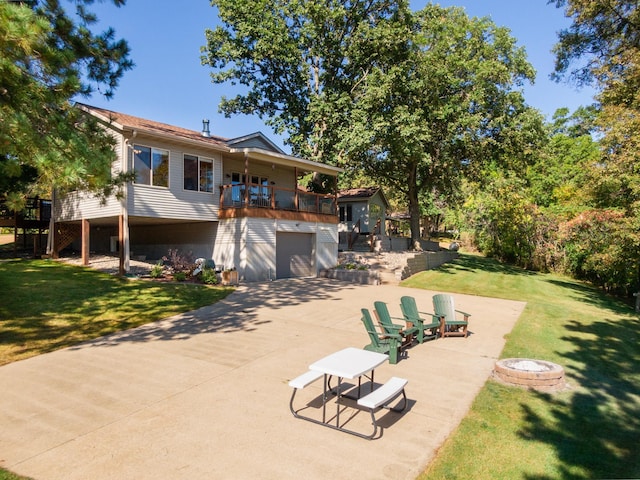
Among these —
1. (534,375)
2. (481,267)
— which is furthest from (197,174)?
(481,267)

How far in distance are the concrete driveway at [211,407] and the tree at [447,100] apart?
14.5 meters

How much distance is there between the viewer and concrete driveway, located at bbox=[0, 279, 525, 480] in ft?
13.4

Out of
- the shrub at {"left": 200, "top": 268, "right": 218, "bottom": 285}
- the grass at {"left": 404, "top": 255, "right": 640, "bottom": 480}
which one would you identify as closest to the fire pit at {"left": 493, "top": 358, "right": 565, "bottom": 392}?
the grass at {"left": 404, "top": 255, "right": 640, "bottom": 480}

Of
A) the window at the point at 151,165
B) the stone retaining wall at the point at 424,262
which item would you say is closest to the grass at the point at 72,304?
the window at the point at 151,165

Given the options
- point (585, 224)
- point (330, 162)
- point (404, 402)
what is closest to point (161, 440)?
point (404, 402)

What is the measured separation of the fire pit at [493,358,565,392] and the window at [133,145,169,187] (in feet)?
48.5

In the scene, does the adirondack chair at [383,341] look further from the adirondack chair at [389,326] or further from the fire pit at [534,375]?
the fire pit at [534,375]

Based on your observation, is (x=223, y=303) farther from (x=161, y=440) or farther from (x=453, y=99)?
(x=453, y=99)

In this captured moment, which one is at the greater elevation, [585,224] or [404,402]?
[585,224]

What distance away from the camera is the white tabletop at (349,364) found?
15.7ft

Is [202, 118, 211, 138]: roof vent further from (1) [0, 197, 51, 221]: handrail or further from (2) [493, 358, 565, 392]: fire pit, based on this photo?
(2) [493, 358, 565, 392]: fire pit

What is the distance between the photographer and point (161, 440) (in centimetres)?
454

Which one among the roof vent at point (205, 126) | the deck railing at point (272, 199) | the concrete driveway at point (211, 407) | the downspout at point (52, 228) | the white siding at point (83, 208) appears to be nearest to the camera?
the concrete driveway at point (211, 407)

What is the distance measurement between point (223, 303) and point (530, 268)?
879 inches
